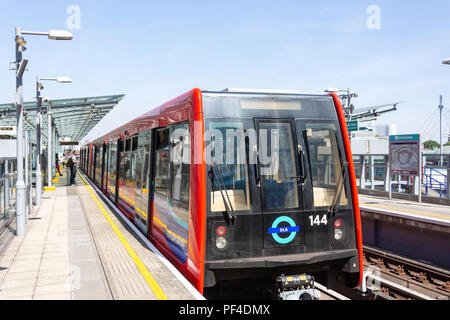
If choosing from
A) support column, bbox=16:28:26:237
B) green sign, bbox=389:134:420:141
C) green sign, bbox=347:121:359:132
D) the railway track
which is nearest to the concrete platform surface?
the railway track

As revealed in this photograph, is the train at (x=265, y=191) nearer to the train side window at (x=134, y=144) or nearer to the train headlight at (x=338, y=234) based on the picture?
the train headlight at (x=338, y=234)

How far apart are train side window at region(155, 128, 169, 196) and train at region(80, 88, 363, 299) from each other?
773 millimetres

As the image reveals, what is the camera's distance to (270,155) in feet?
17.8

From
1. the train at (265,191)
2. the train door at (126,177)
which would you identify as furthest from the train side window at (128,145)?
the train at (265,191)

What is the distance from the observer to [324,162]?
5.68m

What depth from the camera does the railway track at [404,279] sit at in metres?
7.18

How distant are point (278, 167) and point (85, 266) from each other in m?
3.55

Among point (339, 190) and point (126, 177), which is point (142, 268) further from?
point (126, 177)

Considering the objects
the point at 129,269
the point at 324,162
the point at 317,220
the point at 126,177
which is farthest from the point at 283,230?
the point at 126,177

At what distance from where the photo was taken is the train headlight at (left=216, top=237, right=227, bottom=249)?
16.7 feet
